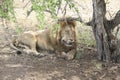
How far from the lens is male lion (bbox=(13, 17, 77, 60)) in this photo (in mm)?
8156

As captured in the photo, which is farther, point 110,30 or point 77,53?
point 77,53

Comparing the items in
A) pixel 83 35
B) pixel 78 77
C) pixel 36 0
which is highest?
pixel 36 0

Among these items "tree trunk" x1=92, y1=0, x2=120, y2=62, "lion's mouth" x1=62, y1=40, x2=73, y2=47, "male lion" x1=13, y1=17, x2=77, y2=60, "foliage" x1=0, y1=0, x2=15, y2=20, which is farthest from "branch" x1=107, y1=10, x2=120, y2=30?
"foliage" x1=0, y1=0, x2=15, y2=20

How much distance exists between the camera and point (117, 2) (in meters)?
13.7

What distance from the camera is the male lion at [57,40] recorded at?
8.16 m

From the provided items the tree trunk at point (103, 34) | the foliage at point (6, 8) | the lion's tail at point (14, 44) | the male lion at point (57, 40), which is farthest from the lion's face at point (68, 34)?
the foliage at point (6, 8)

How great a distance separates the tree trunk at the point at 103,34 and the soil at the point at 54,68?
189 millimetres

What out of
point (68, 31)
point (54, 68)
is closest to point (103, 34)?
point (68, 31)

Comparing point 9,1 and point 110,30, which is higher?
point 9,1

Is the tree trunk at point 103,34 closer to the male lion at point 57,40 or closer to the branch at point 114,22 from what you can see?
the branch at point 114,22

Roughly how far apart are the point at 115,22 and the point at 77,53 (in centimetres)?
119

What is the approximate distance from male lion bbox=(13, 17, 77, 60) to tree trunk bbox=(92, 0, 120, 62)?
2.02 feet

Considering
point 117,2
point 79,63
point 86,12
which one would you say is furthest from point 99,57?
point 117,2

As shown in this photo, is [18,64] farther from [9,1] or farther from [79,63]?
[9,1]
